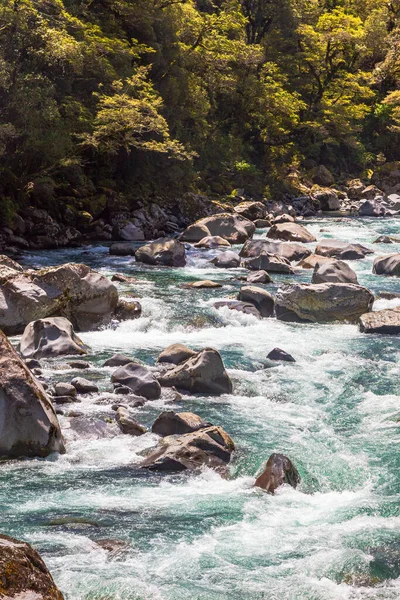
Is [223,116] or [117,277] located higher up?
[223,116]

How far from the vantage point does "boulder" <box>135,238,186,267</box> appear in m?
22.1

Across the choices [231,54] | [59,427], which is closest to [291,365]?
[59,427]

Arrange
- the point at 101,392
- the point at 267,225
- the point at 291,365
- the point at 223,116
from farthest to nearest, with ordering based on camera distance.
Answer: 1. the point at 223,116
2. the point at 267,225
3. the point at 291,365
4. the point at 101,392

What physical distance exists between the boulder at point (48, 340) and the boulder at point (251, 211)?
1903 centimetres

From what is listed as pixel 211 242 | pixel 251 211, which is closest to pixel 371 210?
pixel 251 211

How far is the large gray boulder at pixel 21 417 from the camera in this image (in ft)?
28.6

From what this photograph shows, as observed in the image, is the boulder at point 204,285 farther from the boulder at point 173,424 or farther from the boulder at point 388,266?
the boulder at point 173,424

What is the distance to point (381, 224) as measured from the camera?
31531 mm

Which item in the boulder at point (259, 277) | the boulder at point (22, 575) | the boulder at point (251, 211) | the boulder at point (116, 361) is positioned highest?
the boulder at point (22, 575)

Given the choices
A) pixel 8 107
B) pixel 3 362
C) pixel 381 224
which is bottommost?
pixel 381 224

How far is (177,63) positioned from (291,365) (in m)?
22.6

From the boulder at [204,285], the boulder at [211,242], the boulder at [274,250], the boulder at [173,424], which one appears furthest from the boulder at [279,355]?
the boulder at [211,242]

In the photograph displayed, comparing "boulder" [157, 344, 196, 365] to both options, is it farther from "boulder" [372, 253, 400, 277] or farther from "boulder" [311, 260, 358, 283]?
"boulder" [372, 253, 400, 277]

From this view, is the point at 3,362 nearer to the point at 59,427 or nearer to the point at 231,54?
the point at 59,427
